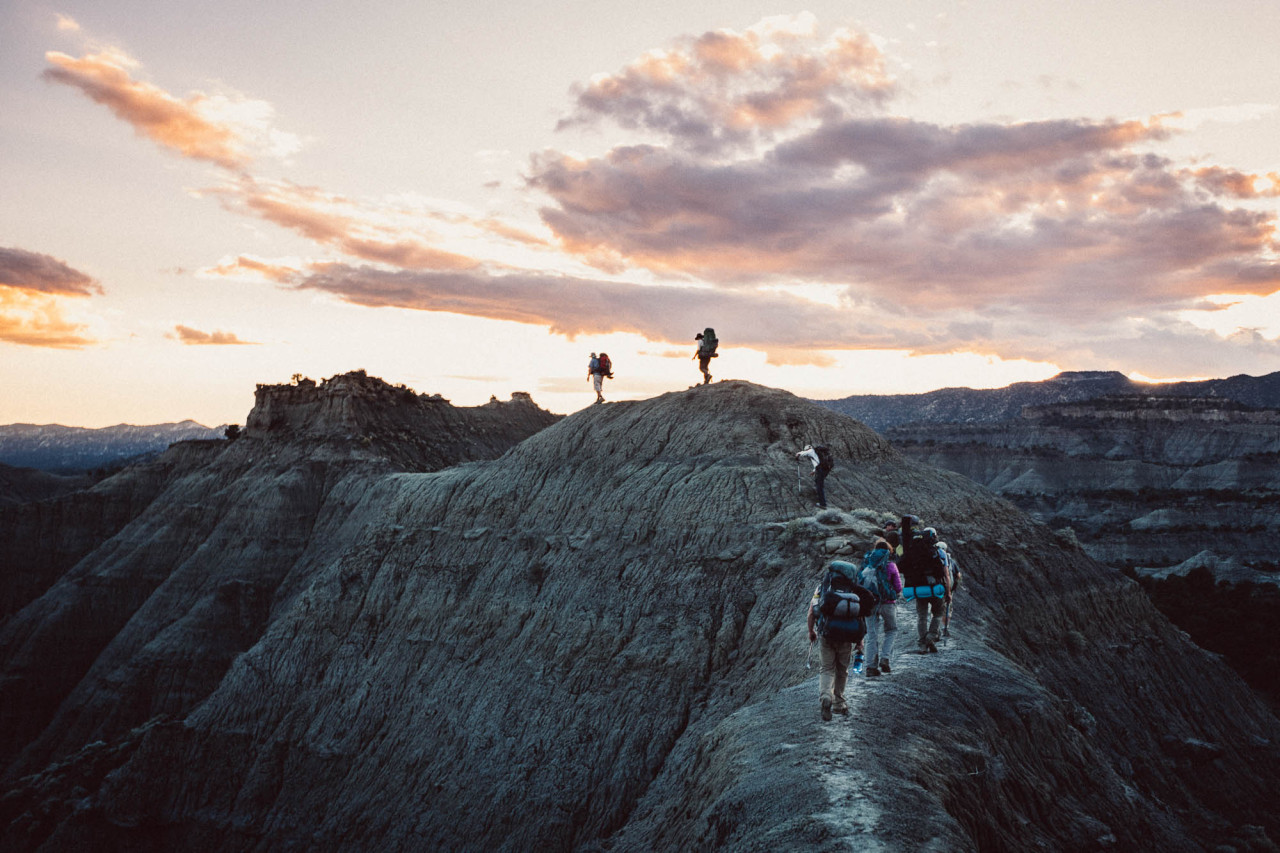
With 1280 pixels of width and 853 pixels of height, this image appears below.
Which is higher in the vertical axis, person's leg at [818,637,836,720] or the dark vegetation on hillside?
person's leg at [818,637,836,720]

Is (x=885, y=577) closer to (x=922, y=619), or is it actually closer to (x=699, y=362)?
(x=922, y=619)

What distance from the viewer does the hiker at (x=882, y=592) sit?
1176 centimetres

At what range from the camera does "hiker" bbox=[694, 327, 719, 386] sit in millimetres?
28906

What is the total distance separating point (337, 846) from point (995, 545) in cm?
2121

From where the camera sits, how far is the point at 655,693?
20.0 metres

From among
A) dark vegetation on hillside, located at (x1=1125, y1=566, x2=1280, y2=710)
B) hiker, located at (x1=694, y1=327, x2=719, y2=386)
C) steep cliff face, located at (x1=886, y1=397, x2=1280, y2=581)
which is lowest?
dark vegetation on hillside, located at (x1=1125, y1=566, x2=1280, y2=710)

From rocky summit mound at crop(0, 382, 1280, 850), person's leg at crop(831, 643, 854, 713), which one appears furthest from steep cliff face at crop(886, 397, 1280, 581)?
person's leg at crop(831, 643, 854, 713)

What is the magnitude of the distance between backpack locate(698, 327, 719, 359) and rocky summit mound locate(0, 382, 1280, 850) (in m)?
1.29

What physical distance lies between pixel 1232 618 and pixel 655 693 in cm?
4218

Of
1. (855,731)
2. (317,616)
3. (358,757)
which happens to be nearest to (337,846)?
(358,757)

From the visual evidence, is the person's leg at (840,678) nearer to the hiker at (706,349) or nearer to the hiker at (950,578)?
the hiker at (950,578)

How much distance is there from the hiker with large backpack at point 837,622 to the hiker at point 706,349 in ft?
61.7

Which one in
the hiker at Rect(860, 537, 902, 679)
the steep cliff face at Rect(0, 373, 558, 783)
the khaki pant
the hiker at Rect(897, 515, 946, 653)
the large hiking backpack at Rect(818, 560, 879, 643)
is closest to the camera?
the large hiking backpack at Rect(818, 560, 879, 643)

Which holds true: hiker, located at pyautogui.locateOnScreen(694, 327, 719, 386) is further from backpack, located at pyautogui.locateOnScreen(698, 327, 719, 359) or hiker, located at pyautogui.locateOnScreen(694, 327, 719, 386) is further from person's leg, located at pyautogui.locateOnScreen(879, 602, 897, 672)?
person's leg, located at pyautogui.locateOnScreen(879, 602, 897, 672)
